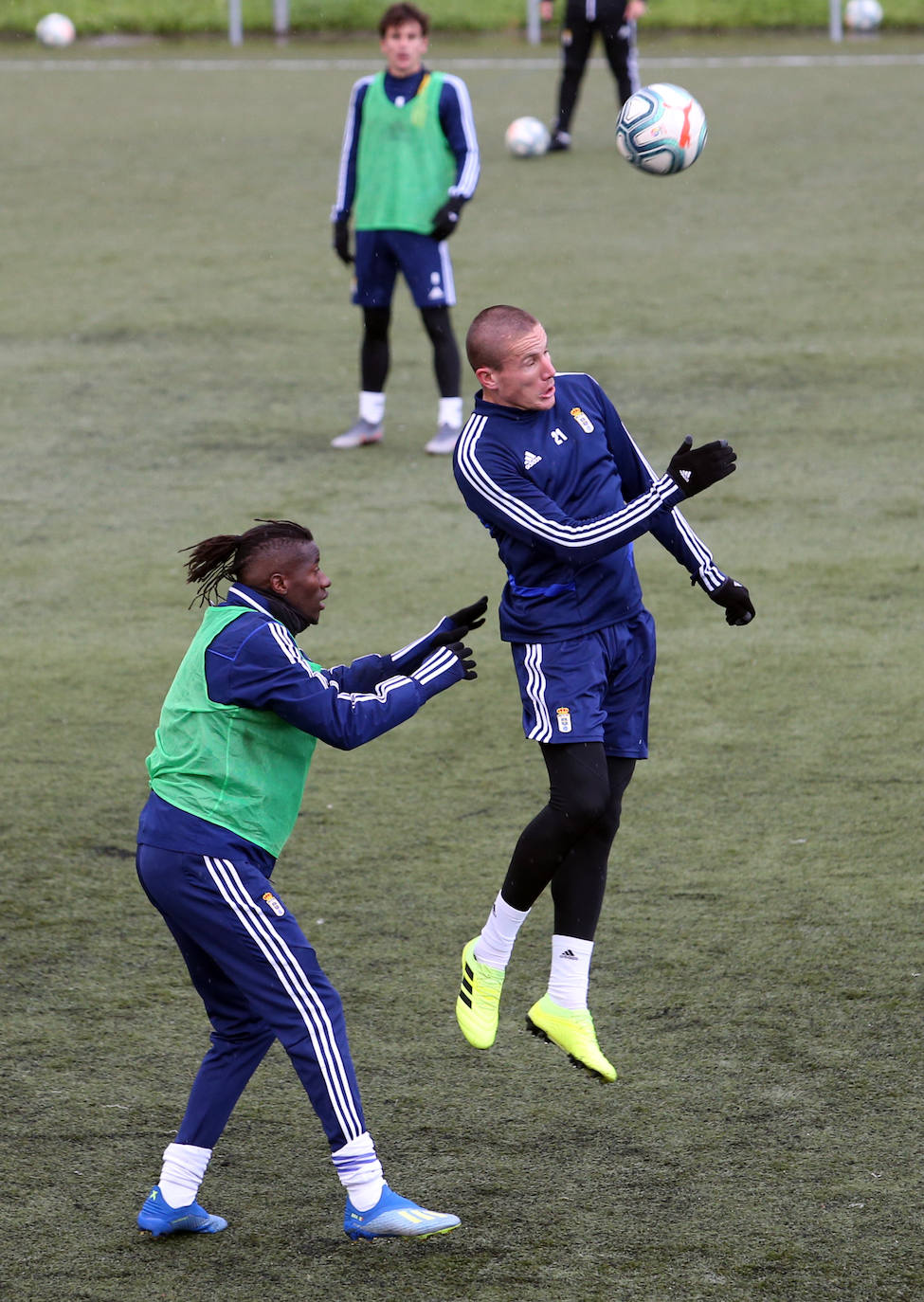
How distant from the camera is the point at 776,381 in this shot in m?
11.7

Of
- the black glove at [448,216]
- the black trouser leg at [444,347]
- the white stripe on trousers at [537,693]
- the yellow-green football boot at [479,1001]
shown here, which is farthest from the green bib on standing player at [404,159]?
the yellow-green football boot at [479,1001]

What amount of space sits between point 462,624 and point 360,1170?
1377mm

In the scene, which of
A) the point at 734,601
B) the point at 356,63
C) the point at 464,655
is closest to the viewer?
the point at 464,655

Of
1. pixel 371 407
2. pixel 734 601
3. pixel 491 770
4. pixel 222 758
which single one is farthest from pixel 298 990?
pixel 371 407

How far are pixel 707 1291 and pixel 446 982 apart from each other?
1669mm

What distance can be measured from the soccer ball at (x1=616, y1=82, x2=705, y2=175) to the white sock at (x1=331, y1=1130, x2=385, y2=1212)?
4.85 meters

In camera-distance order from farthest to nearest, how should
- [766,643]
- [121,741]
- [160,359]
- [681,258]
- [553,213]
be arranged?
1. [553,213]
2. [681,258]
3. [160,359]
4. [766,643]
5. [121,741]

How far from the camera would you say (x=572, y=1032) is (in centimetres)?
473

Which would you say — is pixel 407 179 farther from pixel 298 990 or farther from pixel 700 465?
pixel 298 990

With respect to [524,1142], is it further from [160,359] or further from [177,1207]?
[160,359]

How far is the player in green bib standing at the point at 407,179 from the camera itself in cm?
1024

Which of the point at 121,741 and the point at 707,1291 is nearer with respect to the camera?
the point at 707,1291

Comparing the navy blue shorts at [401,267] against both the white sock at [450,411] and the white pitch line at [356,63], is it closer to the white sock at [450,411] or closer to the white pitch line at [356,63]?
the white sock at [450,411]

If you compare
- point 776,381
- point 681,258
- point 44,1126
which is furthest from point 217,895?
point 681,258
